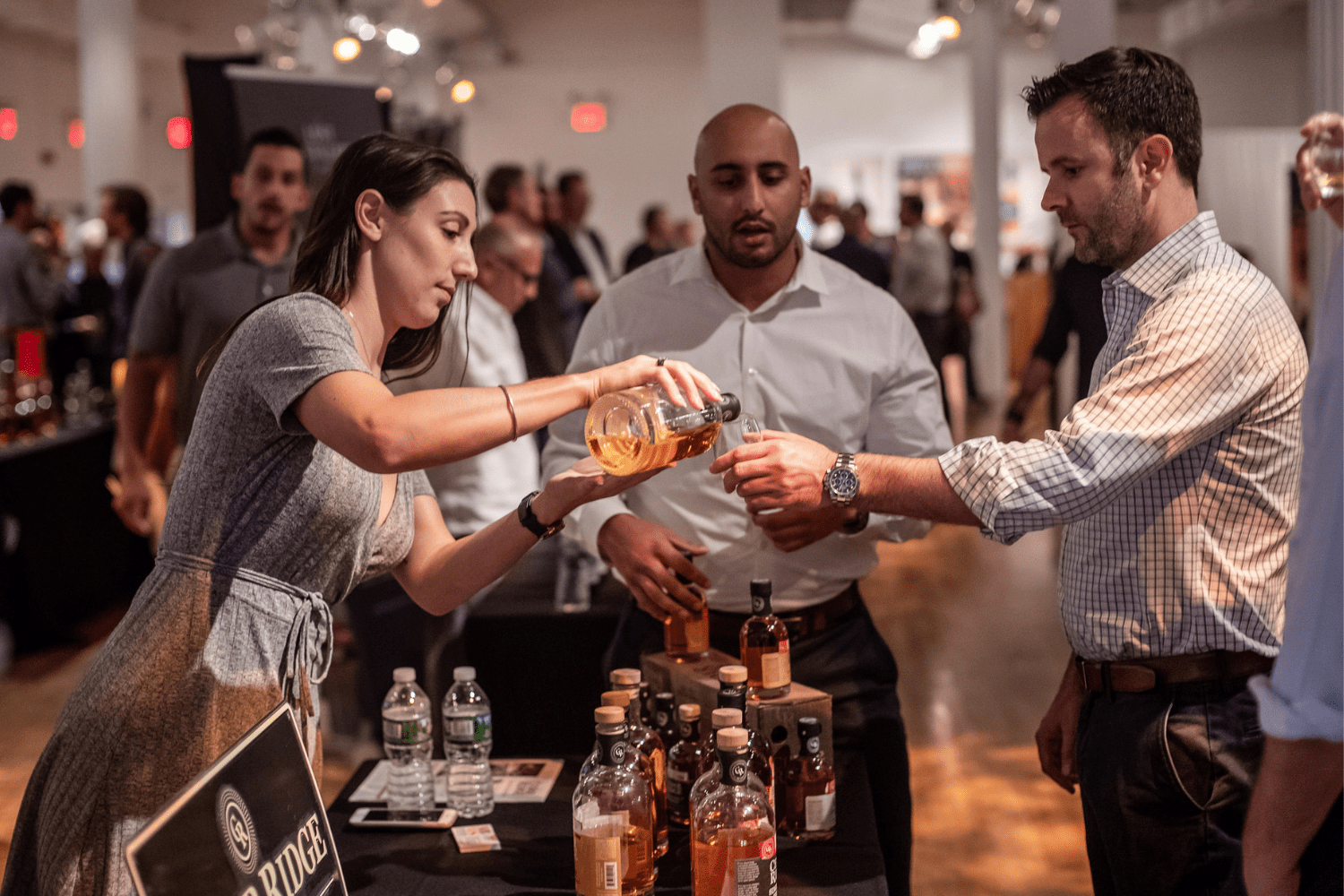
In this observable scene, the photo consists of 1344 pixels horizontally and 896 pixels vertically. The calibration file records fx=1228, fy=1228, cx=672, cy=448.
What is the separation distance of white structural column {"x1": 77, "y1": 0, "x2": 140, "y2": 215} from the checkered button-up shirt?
1089 centimetres

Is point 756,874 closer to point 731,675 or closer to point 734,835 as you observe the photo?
point 734,835

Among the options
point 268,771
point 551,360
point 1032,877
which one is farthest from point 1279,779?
point 551,360

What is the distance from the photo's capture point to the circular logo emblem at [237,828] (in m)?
1.26

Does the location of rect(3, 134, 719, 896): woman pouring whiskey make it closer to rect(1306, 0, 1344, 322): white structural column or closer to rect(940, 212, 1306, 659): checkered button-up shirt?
rect(940, 212, 1306, 659): checkered button-up shirt

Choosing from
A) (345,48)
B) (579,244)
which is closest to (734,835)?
(579,244)

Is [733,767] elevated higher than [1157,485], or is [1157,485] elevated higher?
[1157,485]

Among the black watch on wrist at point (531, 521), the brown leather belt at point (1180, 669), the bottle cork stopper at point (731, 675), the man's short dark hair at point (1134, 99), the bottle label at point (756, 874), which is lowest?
the bottle label at point (756, 874)

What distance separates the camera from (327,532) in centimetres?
165

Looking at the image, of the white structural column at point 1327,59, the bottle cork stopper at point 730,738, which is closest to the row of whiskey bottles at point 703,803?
the bottle cork stopper at point 730,738

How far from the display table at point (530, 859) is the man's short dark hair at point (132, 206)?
583 centimetres

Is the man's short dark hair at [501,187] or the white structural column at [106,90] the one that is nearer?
the man's short dark hair at [501,187]

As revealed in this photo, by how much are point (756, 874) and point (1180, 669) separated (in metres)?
0.68

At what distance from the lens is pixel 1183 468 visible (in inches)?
66.9

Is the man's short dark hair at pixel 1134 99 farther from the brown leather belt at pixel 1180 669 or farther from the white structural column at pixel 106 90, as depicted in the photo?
the white structural column at pixel 106 90
